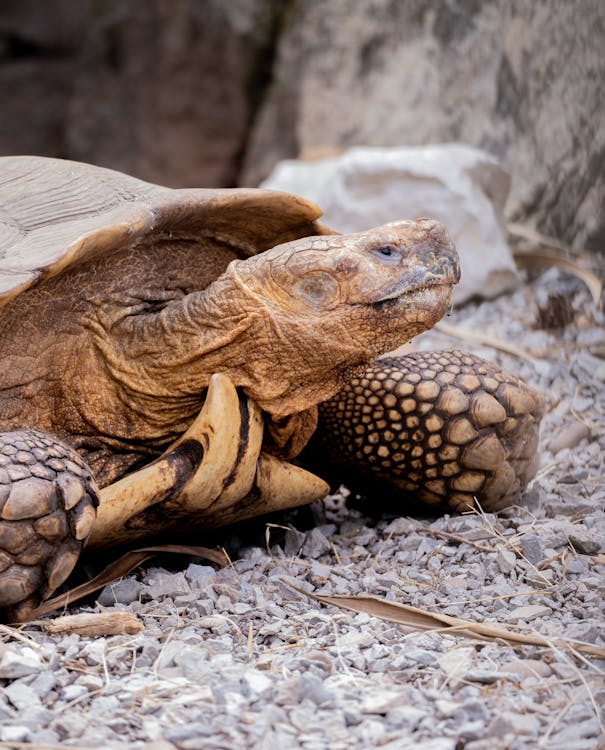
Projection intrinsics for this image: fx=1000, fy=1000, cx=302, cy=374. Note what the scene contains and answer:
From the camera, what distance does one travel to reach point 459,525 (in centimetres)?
302

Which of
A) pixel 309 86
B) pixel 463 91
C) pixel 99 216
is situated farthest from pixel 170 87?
pixel 99 216

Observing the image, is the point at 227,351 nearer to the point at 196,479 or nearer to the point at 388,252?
the point at 196,479

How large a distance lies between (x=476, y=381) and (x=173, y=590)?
118 cm

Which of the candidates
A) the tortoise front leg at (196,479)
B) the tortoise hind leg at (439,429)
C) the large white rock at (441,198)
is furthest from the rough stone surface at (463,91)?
the tortoise front leg at (196,479)

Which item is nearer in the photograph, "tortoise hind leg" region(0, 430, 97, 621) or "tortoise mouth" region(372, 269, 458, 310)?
"tortoise hind leg" region(0, 430, 97, 621)

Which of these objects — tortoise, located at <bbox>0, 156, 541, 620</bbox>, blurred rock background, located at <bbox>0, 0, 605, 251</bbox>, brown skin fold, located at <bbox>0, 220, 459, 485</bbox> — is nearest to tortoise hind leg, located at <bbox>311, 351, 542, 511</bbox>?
tortoise, located at <bbox>0, 156, 541, 620</bbox>

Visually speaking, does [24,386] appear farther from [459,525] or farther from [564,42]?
[564,42]

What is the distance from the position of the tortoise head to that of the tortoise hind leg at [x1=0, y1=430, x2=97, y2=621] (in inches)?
23.5

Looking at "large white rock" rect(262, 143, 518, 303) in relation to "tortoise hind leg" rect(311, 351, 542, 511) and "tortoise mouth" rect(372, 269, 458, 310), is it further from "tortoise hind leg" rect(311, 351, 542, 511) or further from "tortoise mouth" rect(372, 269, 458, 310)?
"tortoise mouth" rect(372, 269, 458, 310)

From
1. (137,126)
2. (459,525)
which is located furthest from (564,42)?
(137,126)

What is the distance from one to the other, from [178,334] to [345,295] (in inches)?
18.7

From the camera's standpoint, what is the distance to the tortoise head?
264 cm

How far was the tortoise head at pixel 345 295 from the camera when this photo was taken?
2643 millimetres

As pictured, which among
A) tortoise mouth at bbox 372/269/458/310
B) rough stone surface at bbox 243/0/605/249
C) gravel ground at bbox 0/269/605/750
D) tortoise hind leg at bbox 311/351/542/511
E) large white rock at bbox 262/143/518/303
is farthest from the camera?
large white rock at bbox 262/143/518/303
